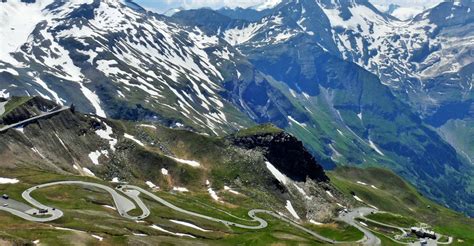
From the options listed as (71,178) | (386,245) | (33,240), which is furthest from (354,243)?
(33,240)

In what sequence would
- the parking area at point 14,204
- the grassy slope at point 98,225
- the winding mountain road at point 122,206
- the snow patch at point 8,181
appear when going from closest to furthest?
the grassy slope at point 98,225, the winding mountain road at point 122,206, the parking area at point 14,204, the snow patch at point 8,181

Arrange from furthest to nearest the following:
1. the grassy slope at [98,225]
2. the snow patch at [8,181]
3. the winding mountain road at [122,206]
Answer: the snow patch at [8,181], the winding mountain road at [122,206], the grassy slope at [98,225]

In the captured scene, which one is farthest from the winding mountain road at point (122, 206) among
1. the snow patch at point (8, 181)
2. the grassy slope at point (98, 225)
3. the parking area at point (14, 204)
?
the snow patch at point (8, 181)

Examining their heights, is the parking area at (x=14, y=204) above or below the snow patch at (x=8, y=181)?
below

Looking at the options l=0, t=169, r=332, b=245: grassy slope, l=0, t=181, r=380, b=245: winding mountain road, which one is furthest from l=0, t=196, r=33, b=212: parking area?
l=0, t=169, r=332, b=245: grassy slope

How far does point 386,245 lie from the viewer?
19488 centimetres

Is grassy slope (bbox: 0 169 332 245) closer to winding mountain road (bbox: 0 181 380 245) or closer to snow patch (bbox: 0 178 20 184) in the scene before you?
snow patch (bbox: 0 178 20 184)

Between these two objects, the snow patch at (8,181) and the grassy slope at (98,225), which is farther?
the snow patch at (8,181)

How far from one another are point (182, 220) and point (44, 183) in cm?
4220

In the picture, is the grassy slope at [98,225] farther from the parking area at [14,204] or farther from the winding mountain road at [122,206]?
the parking area at [14,204]

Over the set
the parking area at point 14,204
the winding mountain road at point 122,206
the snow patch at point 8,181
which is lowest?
the winding mountain road at point 122,206

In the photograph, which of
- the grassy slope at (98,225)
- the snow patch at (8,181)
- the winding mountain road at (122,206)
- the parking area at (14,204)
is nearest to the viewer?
the grassy slope at (98,225)

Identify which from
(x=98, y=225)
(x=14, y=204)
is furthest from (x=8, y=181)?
(x=98, y=225)

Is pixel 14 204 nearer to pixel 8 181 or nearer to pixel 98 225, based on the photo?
pixel 98 225
